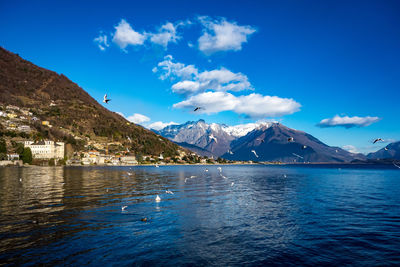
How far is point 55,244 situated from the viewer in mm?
16906

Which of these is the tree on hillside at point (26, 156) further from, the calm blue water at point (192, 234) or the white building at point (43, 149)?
the calm blue water at point (192, 234)

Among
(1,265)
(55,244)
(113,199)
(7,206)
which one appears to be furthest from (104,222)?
(7,206)

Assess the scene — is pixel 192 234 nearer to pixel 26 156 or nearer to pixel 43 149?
pixel 26 156

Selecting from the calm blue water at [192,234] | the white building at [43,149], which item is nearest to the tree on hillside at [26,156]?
the white building at [43,149]

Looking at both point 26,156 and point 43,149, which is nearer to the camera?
point 26,156

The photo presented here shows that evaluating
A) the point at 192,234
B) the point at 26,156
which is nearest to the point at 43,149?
the point at 26,156

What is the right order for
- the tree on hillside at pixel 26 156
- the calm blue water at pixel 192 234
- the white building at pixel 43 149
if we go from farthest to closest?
the white building at pixel 43 149 < the tree on hillside at pixel 26 156 < the calm blue water at pixel 192 234

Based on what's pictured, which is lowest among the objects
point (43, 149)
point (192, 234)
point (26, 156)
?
point (192, 234)

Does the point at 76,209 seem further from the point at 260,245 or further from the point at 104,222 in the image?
the point at 260,245

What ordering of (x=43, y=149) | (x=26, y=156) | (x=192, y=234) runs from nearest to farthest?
(x=192, y=234)
(x=26, y=156)
(x=43, y=149)

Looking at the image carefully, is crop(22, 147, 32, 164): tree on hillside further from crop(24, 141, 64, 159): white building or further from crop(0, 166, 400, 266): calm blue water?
crop(0, 166, 400, 266): calm blue water

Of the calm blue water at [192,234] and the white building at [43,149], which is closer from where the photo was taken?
the calm blue water at [192,234]

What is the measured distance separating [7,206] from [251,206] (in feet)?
96.5

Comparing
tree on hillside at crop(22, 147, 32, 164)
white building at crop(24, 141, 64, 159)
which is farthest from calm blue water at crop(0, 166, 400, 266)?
white building at crop(24, 141, 64, 159)
